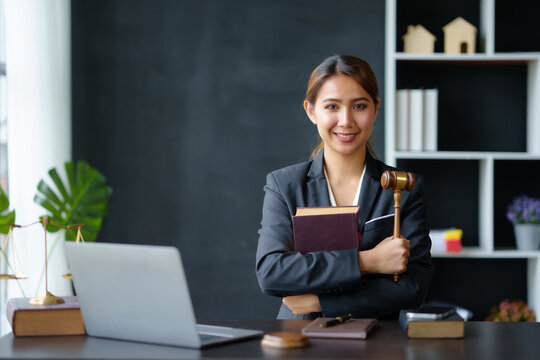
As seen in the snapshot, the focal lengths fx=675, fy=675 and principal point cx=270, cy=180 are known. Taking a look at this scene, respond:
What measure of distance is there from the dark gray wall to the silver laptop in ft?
7.59

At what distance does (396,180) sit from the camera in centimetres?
174

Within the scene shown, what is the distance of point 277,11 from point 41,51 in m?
1.29

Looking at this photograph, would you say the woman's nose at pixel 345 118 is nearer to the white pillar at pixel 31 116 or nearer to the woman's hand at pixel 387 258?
the woman's hand at pixel 387 258

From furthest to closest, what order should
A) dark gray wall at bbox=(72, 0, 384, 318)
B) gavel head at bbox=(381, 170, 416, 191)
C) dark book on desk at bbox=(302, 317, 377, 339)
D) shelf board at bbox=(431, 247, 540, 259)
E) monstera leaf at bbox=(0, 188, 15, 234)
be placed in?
dark gray wall at bbox=(72, 0, 384, 318) → shelf board at bbox=(431, 247, 540, 259) → monstera leaf at bbox=(0, 188, 15, 234) → gavel head at bbox=(381, 170, 416, 191) → dark book on desk at bbox=(302, 317, 377, 339)

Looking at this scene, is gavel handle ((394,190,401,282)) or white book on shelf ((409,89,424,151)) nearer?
gavel handle ((394,190,401,282))

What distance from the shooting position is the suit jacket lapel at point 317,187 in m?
2.13

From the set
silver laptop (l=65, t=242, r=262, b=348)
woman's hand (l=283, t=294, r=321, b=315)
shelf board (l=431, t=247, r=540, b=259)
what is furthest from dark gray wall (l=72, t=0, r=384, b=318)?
silver laptop (l=65, t=242, r=262, b=348)

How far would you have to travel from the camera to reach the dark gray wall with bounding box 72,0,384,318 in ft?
12.4

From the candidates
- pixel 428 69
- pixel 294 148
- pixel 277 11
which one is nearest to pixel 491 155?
pixel 428 69

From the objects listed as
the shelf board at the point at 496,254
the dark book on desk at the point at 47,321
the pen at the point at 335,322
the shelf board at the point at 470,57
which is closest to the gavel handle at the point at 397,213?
the pen at the point at 335,322

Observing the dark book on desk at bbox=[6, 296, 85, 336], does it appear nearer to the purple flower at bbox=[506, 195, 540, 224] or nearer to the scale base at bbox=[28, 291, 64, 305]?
the scale base at bbox=[28, 291, 64, 305]

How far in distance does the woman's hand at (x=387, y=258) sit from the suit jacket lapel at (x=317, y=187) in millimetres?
323

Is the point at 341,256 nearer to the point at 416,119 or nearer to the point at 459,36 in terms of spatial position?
the point at 416,119

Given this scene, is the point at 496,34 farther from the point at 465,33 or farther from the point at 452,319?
the point at 452,319
